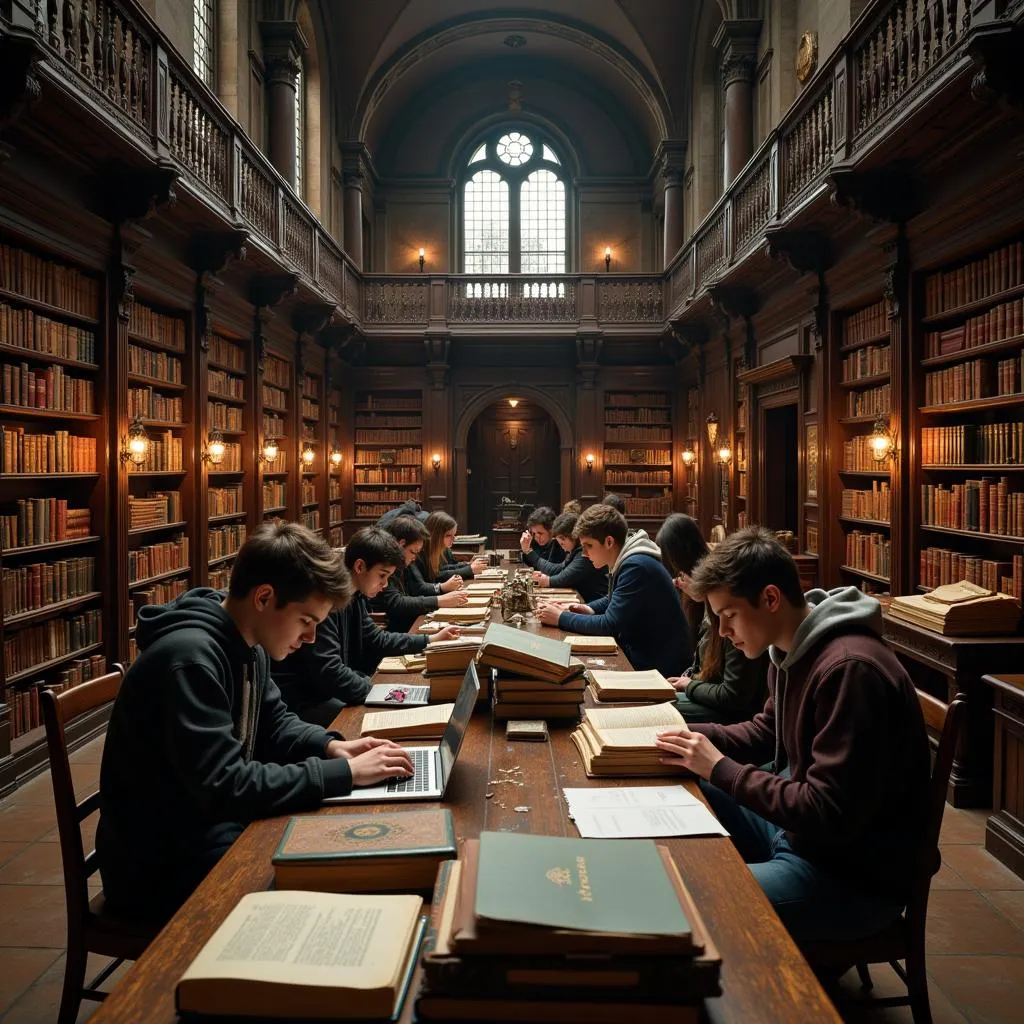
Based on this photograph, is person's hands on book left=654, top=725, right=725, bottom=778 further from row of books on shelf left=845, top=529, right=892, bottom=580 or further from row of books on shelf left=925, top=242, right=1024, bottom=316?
row of books on shelf left=845, top=529, right=892, bottom=580

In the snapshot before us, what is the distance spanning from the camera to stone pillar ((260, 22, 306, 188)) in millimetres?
9609

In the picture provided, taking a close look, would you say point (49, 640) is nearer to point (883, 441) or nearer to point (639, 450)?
point (883, 441)

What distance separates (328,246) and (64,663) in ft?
21.7

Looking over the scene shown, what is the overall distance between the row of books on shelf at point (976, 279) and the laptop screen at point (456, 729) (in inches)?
151

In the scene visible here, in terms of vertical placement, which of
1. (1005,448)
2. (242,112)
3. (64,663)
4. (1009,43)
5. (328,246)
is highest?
(242,112)

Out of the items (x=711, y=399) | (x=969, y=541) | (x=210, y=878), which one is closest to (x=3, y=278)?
(x=210, y=878)

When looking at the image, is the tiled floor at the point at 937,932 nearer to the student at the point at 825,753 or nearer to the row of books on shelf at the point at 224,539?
the student at the point at 825,753

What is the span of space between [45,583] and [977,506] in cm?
515

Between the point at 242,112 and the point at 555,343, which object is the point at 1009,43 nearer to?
the point at 242,112

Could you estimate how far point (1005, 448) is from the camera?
4500mm

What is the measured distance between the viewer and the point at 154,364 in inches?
244

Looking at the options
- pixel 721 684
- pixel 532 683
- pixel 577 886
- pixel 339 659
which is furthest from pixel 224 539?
pixel 577 886

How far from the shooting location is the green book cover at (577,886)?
106 centimetres

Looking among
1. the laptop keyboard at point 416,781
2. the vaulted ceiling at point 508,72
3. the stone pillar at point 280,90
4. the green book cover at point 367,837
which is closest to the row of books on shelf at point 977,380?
the laptop keyboard at point 416,781
